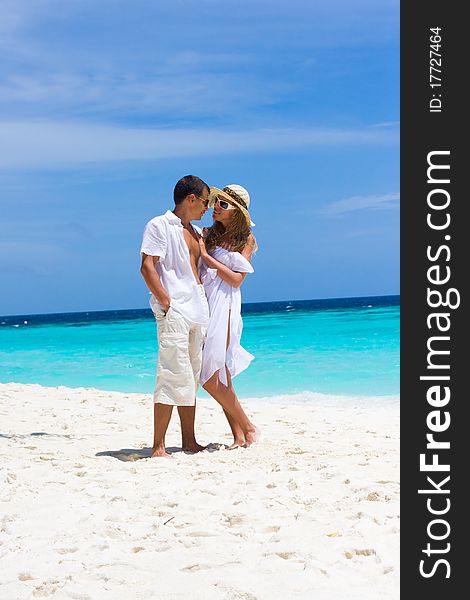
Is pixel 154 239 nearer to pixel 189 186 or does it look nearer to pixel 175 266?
→ pixel 175 266

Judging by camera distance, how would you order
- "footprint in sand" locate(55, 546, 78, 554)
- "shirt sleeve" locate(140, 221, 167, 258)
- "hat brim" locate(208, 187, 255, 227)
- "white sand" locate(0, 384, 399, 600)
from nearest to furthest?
"white sand" locate(0, 384, 399, 600) → "footprint in sand" locate(55, 546, 78, 554) → "shirt sleeve" locate(140, 221, 167, 258) → "hat brim" locate(208, 187, 255, 227)

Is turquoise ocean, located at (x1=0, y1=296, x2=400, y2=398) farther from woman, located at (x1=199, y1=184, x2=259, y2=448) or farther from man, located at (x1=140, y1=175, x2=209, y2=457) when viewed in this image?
man, located at (x1=140, y1=175, x2=209, y2=457)

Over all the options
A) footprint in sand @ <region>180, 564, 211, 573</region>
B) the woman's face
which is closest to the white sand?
footprint in sand @ <region>180, 564, 211, 573</region>

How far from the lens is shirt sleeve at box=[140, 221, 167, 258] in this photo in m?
4.98

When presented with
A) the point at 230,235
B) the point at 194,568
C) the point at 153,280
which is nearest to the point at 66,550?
the point at 194,568

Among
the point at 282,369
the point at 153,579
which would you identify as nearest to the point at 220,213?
the point at 153,579

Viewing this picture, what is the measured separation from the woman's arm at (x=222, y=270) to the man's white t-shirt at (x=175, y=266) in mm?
168

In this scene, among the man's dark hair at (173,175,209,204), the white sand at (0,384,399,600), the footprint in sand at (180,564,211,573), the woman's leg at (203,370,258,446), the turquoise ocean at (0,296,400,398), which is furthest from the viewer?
the turquoise ocean at (0,296,400,398)

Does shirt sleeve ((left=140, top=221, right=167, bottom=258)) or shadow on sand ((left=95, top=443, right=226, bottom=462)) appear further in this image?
shadow on sand ((left=95, top=443, right=226, bottom=462))

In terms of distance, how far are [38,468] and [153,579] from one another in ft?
6.89

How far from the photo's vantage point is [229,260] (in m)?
5.39

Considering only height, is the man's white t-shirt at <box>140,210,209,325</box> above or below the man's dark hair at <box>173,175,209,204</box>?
below

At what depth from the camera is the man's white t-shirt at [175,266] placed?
16.4 feet

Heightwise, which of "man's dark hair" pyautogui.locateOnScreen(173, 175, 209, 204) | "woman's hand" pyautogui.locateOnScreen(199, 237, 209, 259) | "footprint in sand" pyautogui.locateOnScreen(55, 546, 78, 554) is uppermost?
"man's dark hair" pyautogui.locateOnScreen(173, 175, 209, 204)
